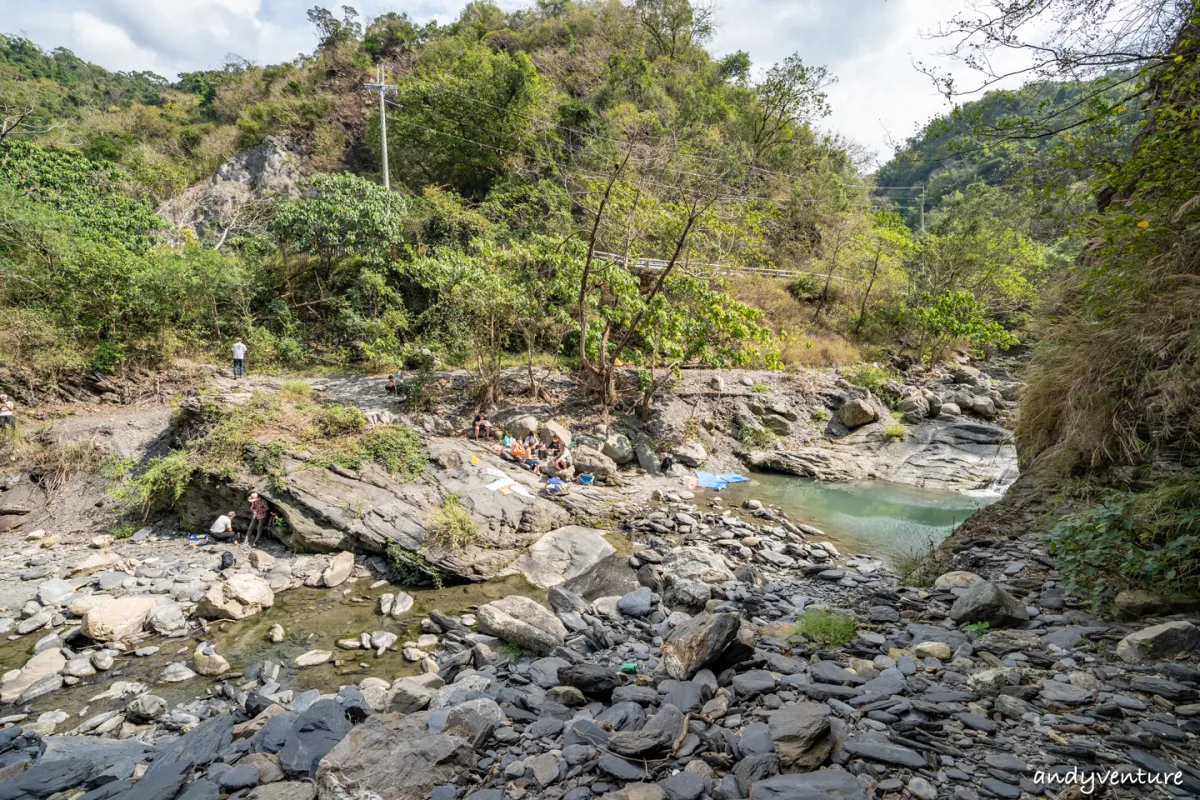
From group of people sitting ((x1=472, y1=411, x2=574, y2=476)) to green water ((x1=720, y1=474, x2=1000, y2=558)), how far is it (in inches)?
145

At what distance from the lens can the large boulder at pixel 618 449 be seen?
40.7ft

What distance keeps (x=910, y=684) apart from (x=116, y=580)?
A: 9315mm

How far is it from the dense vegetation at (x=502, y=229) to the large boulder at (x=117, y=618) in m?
7.28

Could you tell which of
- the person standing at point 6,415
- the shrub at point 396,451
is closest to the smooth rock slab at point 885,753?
the shrub at point 396,451

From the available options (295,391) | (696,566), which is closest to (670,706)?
(696,566)

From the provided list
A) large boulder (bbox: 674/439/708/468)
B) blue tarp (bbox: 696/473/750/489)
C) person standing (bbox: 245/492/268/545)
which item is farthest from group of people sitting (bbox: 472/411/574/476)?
person standing (bbox: 245/492/268/545)

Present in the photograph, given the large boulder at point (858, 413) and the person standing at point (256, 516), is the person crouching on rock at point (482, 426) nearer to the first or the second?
the person standing at point (256, 516)

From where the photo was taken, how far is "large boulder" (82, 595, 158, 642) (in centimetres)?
569

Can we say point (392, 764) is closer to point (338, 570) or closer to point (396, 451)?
point (338, 570)

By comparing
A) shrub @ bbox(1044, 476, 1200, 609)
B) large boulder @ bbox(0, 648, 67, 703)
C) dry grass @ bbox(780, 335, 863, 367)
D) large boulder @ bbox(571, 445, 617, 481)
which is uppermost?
dry grass @ bbox(780, 335, 863, 367)

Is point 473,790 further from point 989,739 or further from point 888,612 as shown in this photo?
point 888,612

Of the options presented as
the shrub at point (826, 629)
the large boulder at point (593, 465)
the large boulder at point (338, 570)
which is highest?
the shrub at point (826, 629)

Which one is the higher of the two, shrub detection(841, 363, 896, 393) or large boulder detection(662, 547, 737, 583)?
shrub detection(841, 363, 896, 393)

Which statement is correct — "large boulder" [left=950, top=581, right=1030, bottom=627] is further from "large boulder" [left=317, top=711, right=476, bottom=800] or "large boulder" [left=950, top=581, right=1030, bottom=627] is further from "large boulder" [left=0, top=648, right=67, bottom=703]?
"large boulder" [left=0, top=648, right=67, bottom=703]
